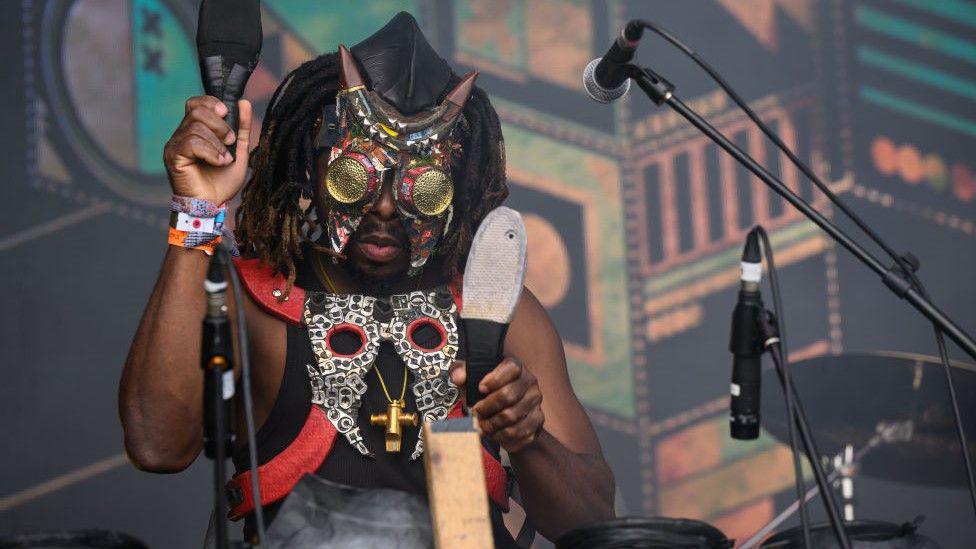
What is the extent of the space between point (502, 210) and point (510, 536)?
1.19 metres

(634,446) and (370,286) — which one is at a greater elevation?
(370,286)

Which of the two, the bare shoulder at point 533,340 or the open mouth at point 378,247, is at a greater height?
the open mouth at point 378,247

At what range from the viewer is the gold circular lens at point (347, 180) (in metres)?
3.61

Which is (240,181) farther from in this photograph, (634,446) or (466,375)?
(634,446)

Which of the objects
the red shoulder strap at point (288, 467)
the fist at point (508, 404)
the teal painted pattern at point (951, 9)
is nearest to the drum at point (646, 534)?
the fist at point (508, 404)

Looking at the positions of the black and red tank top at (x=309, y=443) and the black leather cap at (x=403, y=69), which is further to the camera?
the black leather cap at (x=403, y=69)

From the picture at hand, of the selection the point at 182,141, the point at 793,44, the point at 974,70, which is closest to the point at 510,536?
the point at 182,141

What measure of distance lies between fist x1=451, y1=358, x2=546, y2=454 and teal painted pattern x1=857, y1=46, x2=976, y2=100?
3.41 m

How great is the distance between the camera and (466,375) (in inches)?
119

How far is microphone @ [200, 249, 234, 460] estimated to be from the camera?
262 cm

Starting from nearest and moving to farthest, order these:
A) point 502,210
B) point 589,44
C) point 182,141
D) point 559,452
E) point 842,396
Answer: point 502,210 → point 182,141 → point 559,452 → point 842,396 → point 589,44

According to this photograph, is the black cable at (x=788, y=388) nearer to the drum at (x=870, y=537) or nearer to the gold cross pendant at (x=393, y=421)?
the drum at (x=870, y=537)

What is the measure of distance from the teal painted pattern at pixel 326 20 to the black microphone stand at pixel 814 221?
2724mm

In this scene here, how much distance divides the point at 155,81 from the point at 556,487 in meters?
2.78
